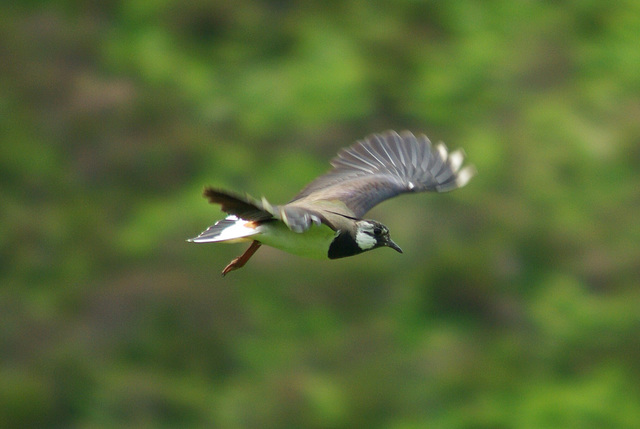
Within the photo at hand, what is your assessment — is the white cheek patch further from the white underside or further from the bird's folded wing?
the bird's folded wing

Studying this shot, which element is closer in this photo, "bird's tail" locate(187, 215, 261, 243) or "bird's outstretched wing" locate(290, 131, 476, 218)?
"bird's tail" locate(187, 215, 261, 243)

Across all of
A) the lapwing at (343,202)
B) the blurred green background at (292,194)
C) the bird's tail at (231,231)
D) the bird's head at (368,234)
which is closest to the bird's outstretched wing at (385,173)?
the lapwing at (343,202)

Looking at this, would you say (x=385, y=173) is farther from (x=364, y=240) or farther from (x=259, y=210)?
(x=259, y=210)

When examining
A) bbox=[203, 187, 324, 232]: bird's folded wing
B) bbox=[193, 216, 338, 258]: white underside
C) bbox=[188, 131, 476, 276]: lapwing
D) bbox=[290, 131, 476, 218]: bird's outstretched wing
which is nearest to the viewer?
bbox=[203, 187, 324, 232]: bird's folded wing

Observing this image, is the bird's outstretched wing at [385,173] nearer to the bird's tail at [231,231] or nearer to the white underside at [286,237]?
the bird's tail at [231,231]

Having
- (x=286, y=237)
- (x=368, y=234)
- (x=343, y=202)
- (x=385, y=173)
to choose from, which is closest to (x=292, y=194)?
(x=385, y=173)

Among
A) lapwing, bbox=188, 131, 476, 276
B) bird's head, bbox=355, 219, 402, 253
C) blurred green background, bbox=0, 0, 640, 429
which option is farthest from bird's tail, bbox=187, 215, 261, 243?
blurred green background, bbox=0, 0, 640, 429

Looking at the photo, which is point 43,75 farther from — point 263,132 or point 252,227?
point 252,227
